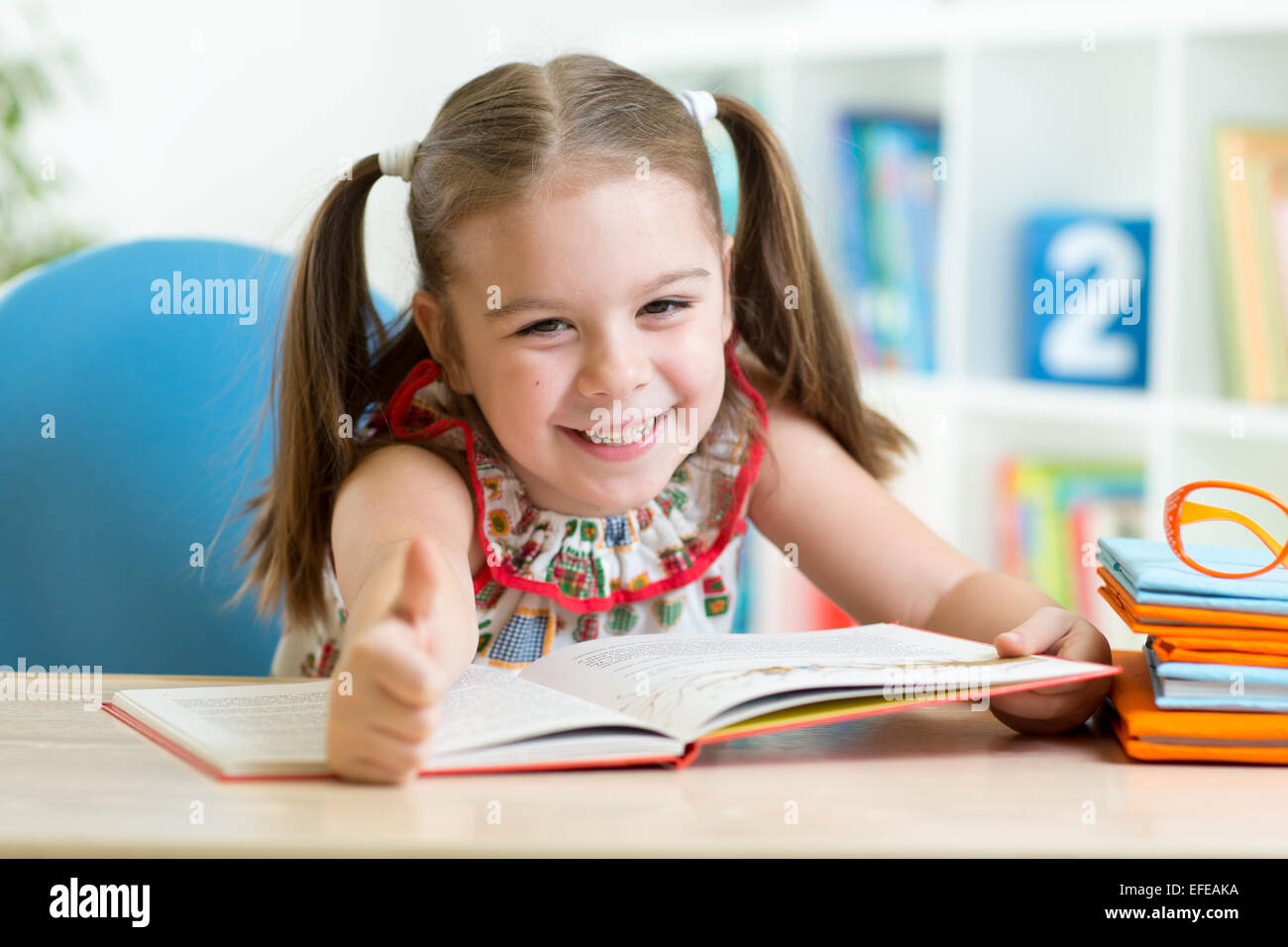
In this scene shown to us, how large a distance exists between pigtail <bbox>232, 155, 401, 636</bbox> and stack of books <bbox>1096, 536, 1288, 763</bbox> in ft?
2.05

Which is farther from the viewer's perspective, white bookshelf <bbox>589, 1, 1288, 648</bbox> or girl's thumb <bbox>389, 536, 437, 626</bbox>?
white bookshelf <bbox>589, 1, 1288, 648</bbox>

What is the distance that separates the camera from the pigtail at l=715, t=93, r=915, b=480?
3.76 ft

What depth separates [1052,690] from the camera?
74 centimetres

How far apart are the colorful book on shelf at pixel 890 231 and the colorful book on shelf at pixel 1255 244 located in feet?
1.75

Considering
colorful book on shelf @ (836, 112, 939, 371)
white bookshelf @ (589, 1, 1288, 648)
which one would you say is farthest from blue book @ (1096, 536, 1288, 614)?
colorful book on shelf @ (836, 112, 939, 371)

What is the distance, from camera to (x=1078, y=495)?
2.28m

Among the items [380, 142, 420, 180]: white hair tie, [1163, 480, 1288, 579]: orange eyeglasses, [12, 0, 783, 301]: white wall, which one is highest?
[12, 0, 783, 301]: white wall

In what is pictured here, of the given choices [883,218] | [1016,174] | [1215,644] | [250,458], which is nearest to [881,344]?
[883,218]

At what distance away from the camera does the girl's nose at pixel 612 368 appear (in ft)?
2.96

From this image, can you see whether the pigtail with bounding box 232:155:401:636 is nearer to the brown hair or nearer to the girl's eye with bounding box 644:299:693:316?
the brown hair

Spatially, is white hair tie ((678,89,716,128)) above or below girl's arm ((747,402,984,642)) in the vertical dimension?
above

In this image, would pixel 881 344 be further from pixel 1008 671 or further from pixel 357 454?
pixel 1008 671

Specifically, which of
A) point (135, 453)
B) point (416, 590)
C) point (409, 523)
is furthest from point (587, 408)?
point (135, 453)

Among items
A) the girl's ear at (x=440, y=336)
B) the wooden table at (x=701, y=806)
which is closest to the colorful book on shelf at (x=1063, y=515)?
the girl's ear at (x=440, y=336)
